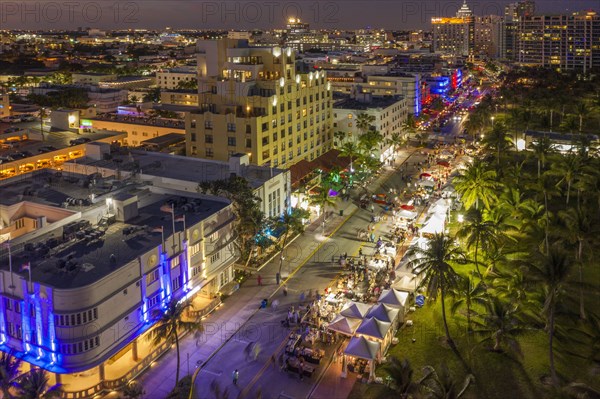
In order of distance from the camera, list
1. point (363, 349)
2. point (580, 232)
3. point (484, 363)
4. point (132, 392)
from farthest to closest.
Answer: point (580, 232) → point (484, 363) → point (363, 349) → point (132, 392)

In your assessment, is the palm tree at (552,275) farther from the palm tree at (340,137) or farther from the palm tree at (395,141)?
the palm tree at (395,141)

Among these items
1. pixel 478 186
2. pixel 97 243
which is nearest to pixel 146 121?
pixel 478 186

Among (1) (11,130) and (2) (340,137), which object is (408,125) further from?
(1) (11,130)

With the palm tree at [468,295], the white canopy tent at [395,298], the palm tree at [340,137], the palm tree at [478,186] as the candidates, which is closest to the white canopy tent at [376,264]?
the white canopy tent at [395,298]

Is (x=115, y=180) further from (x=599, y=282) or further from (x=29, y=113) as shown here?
(x=29, y=113)

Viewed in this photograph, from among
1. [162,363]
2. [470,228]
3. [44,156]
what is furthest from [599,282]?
[44,156]

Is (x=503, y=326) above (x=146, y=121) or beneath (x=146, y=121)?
beneath
